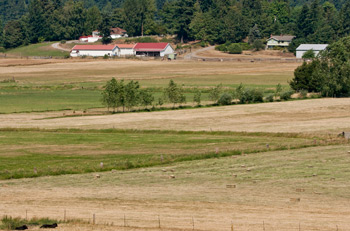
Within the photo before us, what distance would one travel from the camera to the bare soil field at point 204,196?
35.8 m

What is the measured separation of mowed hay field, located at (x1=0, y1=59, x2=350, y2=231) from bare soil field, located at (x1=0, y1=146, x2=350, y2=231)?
7cm

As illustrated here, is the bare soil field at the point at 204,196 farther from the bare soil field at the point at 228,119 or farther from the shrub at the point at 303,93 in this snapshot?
the shrub at the point at 303,93

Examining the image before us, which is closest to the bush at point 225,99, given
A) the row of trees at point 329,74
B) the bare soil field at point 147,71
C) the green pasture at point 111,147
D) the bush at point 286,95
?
the bush at point 286,95

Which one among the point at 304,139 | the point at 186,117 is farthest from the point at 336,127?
the point at 186,117

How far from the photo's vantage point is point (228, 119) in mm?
81750

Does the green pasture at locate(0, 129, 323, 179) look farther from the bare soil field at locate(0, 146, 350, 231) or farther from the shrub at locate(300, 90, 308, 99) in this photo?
the shrub at locate(300, 90, 308, 99)

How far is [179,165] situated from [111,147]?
11.4m

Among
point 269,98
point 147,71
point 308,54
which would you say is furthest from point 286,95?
point 308,54

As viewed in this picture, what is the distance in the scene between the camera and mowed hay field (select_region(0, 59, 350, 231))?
3738 centimetres

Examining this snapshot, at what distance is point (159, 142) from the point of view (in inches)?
2598

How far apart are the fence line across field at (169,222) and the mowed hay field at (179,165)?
63 mm

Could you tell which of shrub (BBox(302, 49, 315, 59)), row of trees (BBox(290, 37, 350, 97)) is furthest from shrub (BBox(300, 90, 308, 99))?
shrub (BBox(302, 49, 315, 59))

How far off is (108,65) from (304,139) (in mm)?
119908

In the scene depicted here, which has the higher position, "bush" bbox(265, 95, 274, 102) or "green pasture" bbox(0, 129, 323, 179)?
"bush" bbox(265, 95, 274, 102)
